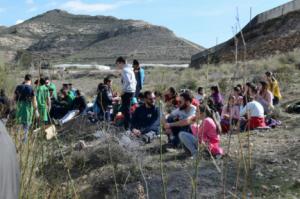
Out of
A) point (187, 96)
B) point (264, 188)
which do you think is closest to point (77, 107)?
point (187, 96)

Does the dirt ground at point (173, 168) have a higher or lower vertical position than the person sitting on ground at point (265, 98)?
lower

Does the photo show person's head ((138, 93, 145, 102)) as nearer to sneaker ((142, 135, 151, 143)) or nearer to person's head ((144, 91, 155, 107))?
person's head ((144, 91, 155, 107))

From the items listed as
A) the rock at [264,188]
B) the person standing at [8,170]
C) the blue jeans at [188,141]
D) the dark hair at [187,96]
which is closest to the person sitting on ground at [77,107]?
the dark hair at [187,96]

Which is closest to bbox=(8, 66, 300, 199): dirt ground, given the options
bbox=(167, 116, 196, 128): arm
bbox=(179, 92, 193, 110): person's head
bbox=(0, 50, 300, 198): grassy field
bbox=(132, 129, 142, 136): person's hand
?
bbox=(0, 50, 300, 198): grassy field

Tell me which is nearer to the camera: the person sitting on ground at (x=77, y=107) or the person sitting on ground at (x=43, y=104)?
the person sitting on ground at (x=43, y=104)

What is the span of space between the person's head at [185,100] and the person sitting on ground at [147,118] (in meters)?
1.19

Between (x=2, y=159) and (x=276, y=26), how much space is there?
1549 inches

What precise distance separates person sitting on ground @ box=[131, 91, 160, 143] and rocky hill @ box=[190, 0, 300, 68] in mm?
23111

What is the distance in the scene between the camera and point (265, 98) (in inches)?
497

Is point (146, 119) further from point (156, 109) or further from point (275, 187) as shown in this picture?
point (275, 187)

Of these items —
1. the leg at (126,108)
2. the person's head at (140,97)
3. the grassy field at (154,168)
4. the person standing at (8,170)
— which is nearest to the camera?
the person standing at (8,170)

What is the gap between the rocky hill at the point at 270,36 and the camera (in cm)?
3666

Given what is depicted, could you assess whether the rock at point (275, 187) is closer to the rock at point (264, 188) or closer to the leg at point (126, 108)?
the rock at point (264, 188)

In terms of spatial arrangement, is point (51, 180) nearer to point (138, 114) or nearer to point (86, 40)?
point (138, 114)
